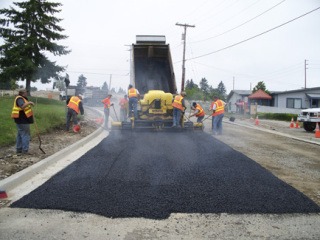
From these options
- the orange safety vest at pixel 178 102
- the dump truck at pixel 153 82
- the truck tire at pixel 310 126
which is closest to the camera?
the orange safety vest at pixel 178 102

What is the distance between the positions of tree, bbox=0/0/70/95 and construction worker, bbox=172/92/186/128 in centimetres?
1562

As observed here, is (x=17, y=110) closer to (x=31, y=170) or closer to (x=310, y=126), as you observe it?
(x=31, y=170)

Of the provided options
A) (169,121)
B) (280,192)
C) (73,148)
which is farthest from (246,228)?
(169,121)

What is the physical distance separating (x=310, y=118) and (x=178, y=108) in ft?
24.8

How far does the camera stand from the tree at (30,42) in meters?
22.7

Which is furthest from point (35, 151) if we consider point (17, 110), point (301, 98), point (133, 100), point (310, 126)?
point (301, 98)

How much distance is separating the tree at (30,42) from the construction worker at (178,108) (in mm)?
15620

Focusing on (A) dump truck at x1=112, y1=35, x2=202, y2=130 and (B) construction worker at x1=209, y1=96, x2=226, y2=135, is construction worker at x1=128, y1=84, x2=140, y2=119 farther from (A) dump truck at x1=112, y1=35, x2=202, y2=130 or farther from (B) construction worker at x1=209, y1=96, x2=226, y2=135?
(B) construction worker at x1=209, y1=96, x2=226, y2=135

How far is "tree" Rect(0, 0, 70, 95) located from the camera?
22.7 metres

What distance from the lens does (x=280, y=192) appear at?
4527mm

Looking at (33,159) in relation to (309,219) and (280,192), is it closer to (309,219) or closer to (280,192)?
(280,192)

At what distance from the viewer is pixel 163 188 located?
178 inches

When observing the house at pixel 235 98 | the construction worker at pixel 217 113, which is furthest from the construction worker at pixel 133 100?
the house at pixel 235 98

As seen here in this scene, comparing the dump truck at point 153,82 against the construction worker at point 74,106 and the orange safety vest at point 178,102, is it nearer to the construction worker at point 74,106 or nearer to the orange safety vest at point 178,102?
the orange safety vest at point 178,102
